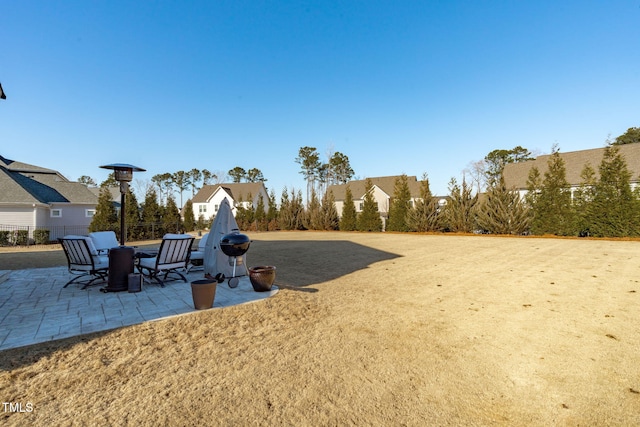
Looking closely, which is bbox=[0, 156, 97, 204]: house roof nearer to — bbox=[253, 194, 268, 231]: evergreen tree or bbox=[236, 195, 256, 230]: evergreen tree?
bbox=[236, 195, 256, 230]: evergreen tree

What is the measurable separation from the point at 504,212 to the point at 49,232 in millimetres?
29370

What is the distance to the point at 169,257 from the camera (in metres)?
6.36

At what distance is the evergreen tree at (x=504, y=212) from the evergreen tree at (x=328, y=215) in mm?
12238

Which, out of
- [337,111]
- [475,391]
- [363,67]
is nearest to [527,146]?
[337,111]

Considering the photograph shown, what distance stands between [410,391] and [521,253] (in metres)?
11.3

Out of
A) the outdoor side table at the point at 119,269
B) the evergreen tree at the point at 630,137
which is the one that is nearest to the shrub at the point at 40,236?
the outdoor side table at the point at 119,269

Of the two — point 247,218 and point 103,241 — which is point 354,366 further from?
point 247,218

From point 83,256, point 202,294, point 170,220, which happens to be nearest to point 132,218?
point 170,220

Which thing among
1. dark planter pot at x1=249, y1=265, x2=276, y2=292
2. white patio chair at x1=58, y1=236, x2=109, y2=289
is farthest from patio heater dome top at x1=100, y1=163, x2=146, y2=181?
dark planter pot at x1=249, y1=265, x2=276, y2=292

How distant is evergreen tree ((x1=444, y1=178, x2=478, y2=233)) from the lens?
20484 mm

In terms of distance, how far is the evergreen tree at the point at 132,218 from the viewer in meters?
20.0

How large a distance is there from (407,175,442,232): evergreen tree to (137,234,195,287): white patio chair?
1862cm

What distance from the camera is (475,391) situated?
261 cm

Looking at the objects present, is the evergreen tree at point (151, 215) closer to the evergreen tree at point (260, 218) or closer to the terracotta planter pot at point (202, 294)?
the evergreen tree at point (260, 218)
